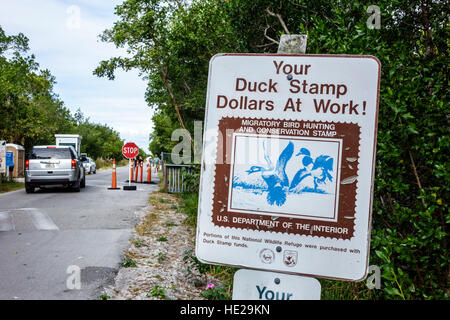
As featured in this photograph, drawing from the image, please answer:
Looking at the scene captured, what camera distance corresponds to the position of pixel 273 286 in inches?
80.9

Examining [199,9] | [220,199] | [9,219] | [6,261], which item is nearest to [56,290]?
[6,261]

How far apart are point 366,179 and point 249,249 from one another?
2.16ft

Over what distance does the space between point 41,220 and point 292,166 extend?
856cm

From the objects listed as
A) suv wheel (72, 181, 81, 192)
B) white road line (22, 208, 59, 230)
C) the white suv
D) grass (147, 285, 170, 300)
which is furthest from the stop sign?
grass (147, 285, 170, 300)

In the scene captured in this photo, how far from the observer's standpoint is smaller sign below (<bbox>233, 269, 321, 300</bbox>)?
201 centimetres

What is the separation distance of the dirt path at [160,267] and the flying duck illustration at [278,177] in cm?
285

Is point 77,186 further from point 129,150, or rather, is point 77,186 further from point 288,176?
point 288,176

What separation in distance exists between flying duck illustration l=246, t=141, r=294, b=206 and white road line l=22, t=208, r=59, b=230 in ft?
24.0

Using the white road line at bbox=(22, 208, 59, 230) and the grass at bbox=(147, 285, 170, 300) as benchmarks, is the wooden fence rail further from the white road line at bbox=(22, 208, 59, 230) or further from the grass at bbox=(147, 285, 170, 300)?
the grass at bbox=(147, 285, 170, 300)

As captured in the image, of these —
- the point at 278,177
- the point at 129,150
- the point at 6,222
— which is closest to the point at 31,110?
the point at 129,150

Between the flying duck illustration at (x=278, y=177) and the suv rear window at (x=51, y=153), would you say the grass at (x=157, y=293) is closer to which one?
the flying duck illustration at (x=278, y=177)

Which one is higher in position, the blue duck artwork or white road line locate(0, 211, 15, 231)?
the blue duck artwork

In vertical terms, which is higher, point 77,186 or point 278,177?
point 278,177

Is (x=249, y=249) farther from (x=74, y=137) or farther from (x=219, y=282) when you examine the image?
(x=74, y=137)
